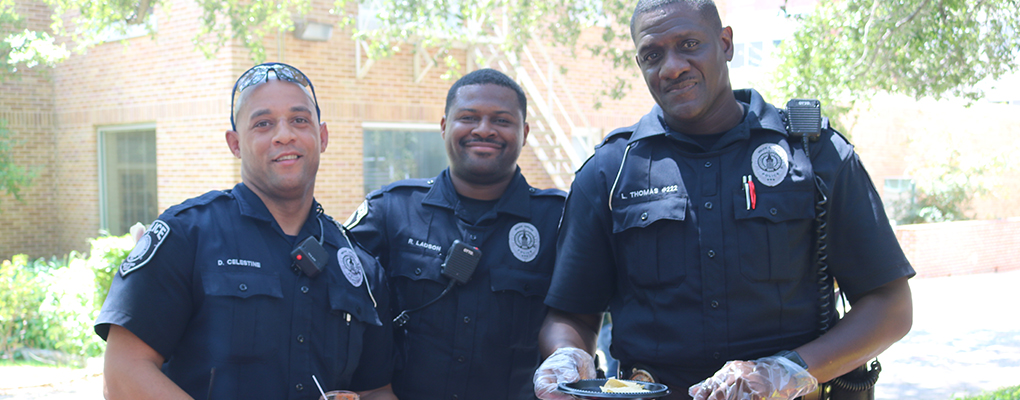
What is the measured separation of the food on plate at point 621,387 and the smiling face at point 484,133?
1066 millimetres

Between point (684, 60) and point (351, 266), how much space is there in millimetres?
1214

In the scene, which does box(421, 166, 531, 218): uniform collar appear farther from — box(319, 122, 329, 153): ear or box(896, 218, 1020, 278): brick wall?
box(896, 218, 1020, 278): brick wall

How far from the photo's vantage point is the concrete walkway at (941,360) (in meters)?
6.75

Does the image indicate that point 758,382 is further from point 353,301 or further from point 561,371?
point 353,301

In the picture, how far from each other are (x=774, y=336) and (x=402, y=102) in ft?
31.0

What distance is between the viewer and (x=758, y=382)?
1.96m

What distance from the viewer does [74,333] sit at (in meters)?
7.55

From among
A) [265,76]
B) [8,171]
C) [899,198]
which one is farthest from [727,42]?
[899,198]

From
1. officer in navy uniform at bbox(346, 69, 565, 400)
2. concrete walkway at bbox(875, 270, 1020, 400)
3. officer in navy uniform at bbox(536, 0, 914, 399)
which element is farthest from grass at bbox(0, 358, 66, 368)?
concrete walkway at bbox(875, 270, 1020, 400)

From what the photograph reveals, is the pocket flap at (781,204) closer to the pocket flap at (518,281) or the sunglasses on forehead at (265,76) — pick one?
the pocket flap at (518,281)

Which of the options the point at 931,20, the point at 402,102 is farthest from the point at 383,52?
the point at 931,20

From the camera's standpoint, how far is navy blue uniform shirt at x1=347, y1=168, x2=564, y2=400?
286cm

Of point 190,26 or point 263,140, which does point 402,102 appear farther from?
point 263,140

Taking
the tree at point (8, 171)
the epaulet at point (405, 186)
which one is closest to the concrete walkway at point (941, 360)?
the tree at point (8, 171)
